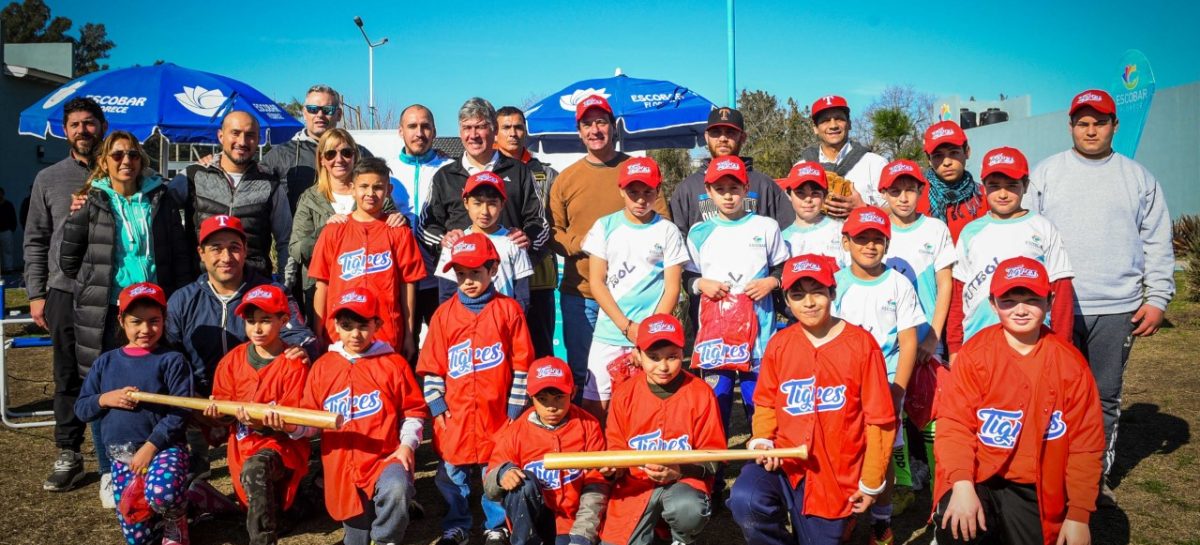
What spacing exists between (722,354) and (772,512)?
3.55 ft

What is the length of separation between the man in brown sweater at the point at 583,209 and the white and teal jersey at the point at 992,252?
1919 mm

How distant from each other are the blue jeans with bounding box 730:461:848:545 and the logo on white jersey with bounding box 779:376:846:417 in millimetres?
353

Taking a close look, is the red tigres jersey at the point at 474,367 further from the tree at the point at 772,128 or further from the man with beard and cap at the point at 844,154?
the tree at the point at 772,128

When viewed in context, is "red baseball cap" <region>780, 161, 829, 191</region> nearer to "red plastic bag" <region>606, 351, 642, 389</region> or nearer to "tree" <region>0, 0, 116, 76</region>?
"red plastic bag" <region>606, 351, 642, 389</region>

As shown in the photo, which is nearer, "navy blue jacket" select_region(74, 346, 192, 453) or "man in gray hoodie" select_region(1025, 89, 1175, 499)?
"navy blue jacket" select_region(74, 346, 192, 453)

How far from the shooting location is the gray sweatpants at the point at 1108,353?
4.92m

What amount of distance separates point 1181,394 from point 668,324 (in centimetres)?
629

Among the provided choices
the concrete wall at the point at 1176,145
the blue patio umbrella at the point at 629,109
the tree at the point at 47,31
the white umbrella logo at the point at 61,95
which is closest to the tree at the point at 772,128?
the concrete wall at the point at 1176,145

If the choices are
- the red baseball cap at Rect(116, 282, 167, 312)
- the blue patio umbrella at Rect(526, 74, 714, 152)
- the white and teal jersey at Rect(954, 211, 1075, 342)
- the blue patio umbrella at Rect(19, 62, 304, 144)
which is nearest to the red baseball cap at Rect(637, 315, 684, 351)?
the white and teal jersey at Rect(954, 211, 1075, 342)

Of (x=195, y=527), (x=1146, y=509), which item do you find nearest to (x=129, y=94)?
(x=195, y=527)

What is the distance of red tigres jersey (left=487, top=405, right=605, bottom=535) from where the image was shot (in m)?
4.06

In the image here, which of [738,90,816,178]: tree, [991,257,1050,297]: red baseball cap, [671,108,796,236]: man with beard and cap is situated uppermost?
[738,90,816,178]: tree

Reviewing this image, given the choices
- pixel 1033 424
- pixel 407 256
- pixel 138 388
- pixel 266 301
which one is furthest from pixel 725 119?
pixel 138 388

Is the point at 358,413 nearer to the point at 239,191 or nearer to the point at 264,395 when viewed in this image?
the point at 264,395
